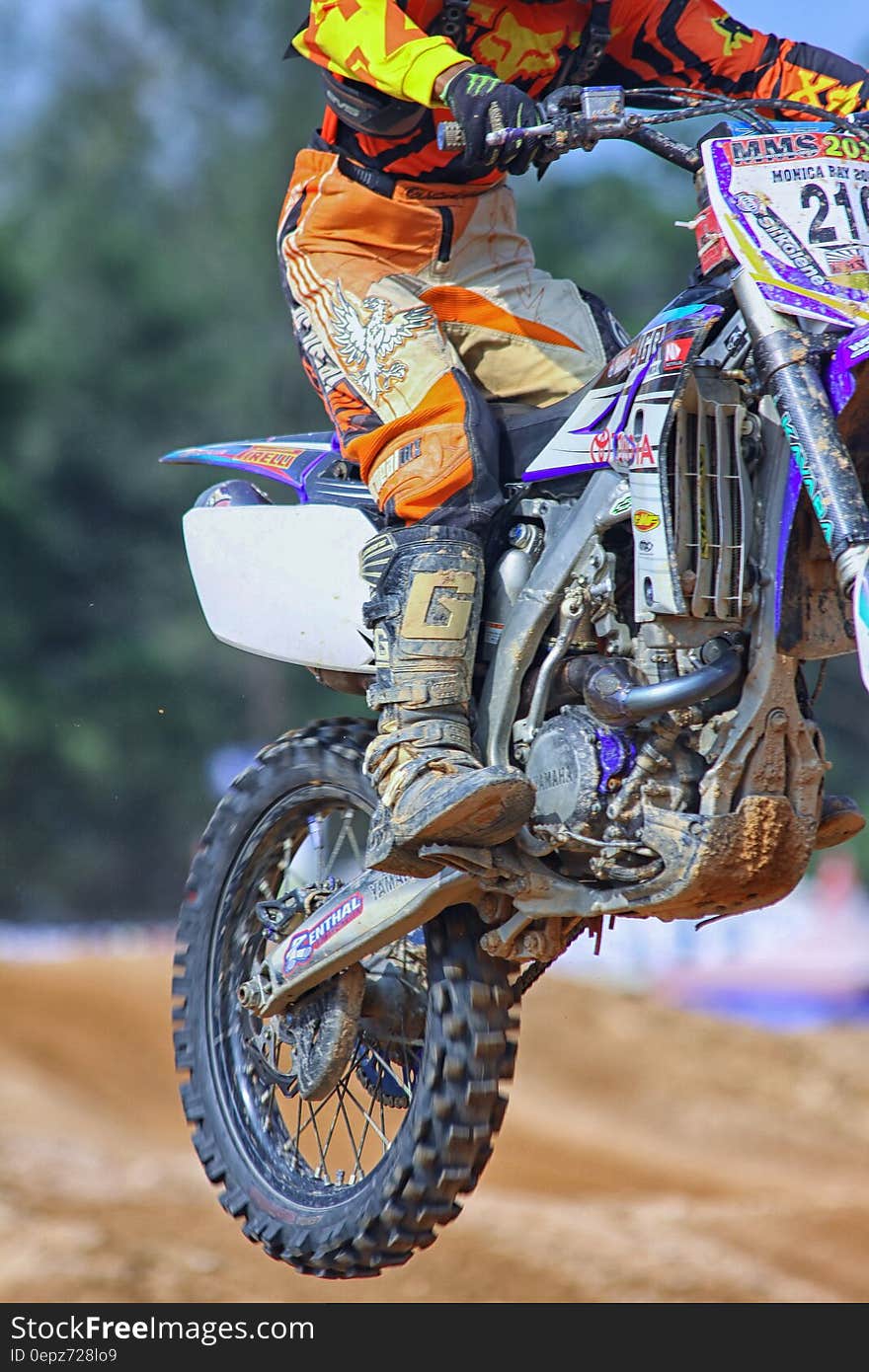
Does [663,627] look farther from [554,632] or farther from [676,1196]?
[676,1196]

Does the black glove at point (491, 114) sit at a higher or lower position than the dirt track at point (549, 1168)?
higher

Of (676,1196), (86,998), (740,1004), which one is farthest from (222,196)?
(676,1196)

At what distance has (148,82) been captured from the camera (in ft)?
92.6

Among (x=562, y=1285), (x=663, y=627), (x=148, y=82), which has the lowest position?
(x=562, y=1285)

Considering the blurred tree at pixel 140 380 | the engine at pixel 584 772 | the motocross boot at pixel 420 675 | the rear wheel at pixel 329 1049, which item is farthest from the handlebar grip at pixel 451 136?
the blurred tree at pixel 140 380

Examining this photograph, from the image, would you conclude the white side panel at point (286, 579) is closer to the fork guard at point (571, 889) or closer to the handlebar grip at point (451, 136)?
the fork guard at point (571, 889)

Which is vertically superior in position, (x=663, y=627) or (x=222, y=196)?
(x=222, y=196)

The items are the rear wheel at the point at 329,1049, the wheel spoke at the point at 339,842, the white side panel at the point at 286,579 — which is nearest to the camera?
the rear wheel at the point at 329,1049

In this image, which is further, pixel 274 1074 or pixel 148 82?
pixel 148 82

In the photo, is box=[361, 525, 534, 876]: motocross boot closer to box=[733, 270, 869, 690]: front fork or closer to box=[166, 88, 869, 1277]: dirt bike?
box=[166, 88, 869, 1277]: dirt bike

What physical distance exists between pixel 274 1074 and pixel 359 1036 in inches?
11.3

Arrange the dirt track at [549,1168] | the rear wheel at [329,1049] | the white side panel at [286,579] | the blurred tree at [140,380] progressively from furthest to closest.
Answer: the blurred tree at [140,380], the dirt track at [549,1168], the white side panel at [286,579], the rear wheel at [329,1049]

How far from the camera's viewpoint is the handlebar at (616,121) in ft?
10.2

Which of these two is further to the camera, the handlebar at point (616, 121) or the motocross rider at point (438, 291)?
the motocross rider at point (438, 291)
